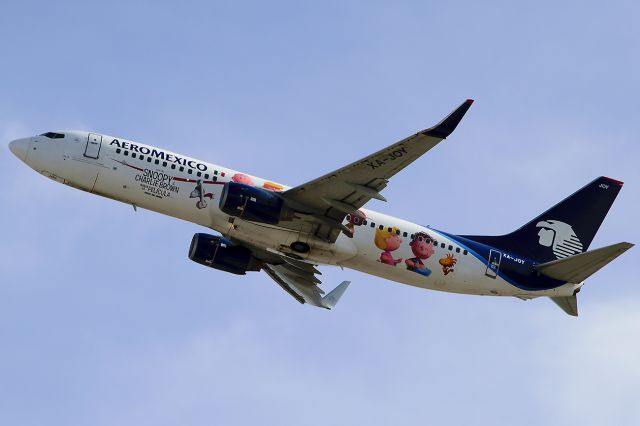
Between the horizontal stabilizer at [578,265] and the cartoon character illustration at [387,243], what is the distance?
795cm

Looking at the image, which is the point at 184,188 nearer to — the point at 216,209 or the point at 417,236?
the point at 216,209

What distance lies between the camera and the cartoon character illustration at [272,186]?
5444 cm

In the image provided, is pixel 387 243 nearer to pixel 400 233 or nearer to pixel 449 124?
pixel 400 233

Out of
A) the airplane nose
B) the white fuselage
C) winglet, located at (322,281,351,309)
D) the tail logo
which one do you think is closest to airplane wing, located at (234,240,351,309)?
winglet, located at (322,281,351,309)

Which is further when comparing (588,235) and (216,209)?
(588,235)

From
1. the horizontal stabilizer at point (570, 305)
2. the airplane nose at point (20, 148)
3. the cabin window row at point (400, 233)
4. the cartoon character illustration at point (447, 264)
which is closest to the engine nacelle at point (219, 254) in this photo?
the cabin window row at point (400, 233)

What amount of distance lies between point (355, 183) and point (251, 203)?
5182 mm

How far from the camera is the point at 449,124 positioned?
45812 mm

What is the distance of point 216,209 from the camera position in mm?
53000

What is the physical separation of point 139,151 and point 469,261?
18089 millimetres

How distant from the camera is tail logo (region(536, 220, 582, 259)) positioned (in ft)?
195

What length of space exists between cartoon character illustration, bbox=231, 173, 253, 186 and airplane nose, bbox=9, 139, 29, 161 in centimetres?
1057

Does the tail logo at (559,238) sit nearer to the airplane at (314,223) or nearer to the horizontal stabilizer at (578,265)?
the airplane at (314,223)

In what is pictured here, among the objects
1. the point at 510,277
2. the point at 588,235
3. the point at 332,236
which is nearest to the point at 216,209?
the point at 332,236
